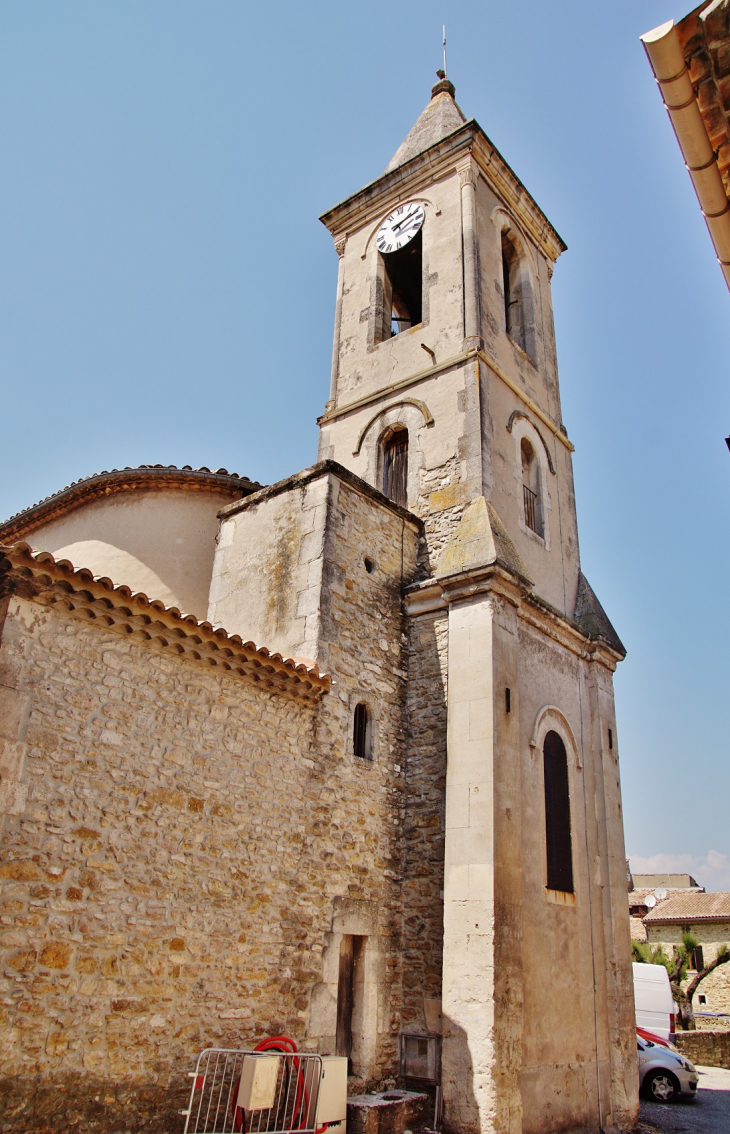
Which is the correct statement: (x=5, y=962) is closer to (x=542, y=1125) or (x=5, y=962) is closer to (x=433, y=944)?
(x=433, y=944)

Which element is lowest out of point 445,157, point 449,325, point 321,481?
point 321,481

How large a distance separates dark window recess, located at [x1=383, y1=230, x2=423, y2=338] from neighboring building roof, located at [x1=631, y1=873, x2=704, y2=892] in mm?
40923

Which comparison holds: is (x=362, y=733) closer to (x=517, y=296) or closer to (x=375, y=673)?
(x=375, y=673)

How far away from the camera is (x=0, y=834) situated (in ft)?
19.3

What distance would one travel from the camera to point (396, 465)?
12.8 metres

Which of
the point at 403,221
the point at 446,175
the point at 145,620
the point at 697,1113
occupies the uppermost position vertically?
the point at 446,175

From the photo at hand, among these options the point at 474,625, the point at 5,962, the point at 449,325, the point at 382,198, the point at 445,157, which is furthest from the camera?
the point at 382,198

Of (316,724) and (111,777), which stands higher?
(316,724)

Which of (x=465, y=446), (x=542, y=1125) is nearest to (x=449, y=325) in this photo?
(x=465, y=446)

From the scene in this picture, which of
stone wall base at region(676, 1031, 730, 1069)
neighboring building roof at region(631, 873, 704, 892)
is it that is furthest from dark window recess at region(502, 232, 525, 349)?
neighboring building roof at region(631, 873, 704, 892)

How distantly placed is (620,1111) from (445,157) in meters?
A: 15.0

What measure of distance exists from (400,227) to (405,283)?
4.02 feet

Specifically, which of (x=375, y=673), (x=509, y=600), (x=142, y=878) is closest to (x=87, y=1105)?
(x=142, y=878)

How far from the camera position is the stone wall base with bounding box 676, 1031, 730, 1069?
59.2 ft
